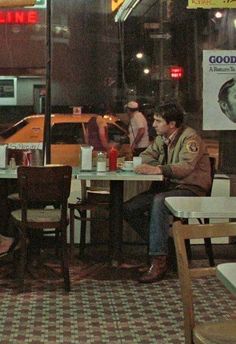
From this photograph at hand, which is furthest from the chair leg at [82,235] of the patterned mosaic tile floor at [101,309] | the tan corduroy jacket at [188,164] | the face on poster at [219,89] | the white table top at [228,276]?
the white table top at [228,276]

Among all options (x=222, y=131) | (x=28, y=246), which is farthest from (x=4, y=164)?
(x=222, y=131)

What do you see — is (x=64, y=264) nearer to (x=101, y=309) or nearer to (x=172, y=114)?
(x=101, y=309)

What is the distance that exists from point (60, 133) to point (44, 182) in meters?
1.80

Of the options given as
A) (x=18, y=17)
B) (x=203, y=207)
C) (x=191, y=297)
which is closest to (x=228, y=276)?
(x=191, y=297)

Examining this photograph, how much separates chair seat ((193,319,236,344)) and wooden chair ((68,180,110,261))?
10.7 feet

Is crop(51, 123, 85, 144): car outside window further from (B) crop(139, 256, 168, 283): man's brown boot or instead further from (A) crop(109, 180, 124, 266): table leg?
(B) crop(139, 256, 168, 283): man's brown boot

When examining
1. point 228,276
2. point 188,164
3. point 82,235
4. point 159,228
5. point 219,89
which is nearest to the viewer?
point 228,276

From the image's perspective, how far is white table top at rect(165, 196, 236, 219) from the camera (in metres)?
4.36

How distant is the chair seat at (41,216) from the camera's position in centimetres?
571

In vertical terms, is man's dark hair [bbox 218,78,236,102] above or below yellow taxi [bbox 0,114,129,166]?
above

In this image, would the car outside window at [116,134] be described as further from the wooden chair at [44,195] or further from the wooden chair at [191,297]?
the wooden chair at [191,297]

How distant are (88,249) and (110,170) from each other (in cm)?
98

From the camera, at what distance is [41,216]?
19.0 ft

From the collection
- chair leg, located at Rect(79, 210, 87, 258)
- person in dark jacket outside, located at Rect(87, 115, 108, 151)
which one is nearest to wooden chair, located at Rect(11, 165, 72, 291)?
chair leg, located at Rect(79, 210, 87, 258)
